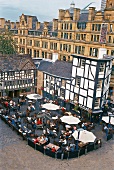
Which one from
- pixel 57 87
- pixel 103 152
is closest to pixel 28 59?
pixel 57 87

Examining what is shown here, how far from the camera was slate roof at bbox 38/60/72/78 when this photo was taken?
1250 inches

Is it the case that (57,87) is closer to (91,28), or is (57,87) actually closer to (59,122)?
(59,122)

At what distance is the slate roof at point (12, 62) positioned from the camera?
34406 millimetres

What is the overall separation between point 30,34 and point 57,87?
1203 inches

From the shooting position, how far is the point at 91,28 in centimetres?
4103

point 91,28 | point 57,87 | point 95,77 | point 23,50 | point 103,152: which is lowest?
point 103,152

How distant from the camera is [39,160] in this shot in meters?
18.8

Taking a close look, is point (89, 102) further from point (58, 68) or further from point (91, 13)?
point (91, 13)

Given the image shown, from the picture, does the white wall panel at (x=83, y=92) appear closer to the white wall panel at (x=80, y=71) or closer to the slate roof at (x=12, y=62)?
the white wall panel at (x=80, y=71)

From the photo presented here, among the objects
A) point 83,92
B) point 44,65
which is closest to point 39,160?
point 83,92

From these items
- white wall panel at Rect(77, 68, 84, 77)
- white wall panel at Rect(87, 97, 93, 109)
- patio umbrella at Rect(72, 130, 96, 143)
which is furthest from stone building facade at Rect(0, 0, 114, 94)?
patio umbrella at Rect(72, 130, 96, 143)

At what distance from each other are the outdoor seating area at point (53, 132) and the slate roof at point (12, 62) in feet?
Result: 23.0

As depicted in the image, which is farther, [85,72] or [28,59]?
[28,59]

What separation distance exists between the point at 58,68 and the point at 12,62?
8.65m
